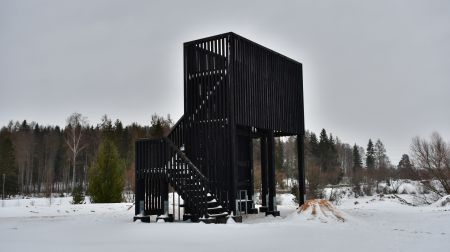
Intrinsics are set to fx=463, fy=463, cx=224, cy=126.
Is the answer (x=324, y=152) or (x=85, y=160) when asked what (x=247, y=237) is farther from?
(x=324, y=152)

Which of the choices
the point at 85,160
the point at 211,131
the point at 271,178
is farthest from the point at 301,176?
the point at 85,160

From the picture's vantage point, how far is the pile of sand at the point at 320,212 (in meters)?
15.2

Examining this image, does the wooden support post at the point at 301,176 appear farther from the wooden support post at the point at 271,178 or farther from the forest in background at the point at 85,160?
the forest in background at the point at 85,160

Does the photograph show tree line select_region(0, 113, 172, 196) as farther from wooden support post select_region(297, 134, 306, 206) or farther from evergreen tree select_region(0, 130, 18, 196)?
wooden support post select_region(297, 134, 306, 206)

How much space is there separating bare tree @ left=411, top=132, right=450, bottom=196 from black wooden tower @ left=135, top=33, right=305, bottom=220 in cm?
1337

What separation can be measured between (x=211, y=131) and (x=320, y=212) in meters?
4.75

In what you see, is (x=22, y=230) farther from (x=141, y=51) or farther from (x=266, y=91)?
(x=141, y=51)

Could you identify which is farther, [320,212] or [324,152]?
[324,152]

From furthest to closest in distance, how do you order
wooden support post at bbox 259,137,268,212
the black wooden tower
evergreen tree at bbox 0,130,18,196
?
evergreen tree at bbox 0,130,18,196 < wooden support post at bbox 259,137,268,212 < the black wooden tower

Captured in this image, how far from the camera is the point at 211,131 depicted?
16.8m

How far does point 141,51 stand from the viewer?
25406 mm

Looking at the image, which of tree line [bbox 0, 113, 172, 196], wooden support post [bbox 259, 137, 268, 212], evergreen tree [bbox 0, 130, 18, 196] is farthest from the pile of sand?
evergreen tree [bbox 0, 130, 18, 196]

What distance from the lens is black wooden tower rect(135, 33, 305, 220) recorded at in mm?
15766
